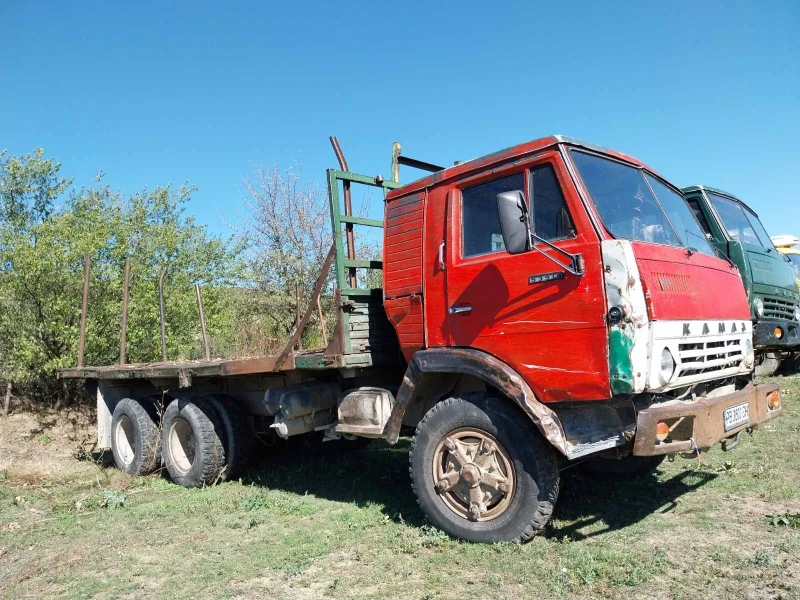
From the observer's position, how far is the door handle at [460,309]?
4285 mm

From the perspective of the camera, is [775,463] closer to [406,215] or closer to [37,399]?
[406,215]

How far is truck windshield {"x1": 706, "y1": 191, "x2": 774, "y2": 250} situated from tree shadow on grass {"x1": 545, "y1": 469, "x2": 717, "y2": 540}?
4.13m

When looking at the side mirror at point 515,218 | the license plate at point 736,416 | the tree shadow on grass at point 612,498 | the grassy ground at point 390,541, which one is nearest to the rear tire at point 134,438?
the grassy ground at point 390,541

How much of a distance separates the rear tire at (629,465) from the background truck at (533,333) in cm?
2

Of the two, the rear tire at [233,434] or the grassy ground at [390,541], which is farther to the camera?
the rear tire at [233,434]

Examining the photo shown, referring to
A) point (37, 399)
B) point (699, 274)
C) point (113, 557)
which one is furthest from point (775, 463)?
point (37, 399)

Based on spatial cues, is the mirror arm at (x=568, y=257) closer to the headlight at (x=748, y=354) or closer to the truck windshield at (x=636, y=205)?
the truck windshield at (x=636, y=205)

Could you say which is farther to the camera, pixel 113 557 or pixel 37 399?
pixel 37 399

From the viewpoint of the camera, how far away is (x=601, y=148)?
4293 mm

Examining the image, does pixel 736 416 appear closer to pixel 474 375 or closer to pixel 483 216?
pixel 474 375

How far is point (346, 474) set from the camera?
642 centimetres

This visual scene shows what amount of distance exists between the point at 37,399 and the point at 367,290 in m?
9.12

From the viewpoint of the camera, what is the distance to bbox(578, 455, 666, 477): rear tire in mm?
5242

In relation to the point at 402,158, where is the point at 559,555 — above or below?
below
